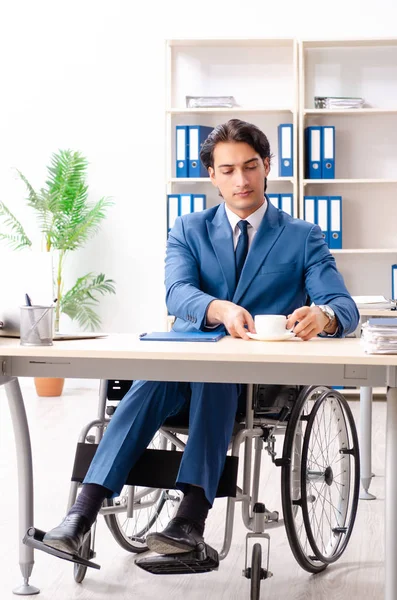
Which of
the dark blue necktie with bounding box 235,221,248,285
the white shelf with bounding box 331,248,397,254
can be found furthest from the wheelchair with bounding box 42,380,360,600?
the white shelf with bounding box 331,248,397,254

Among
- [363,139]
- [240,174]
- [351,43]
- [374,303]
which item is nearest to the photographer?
[240,174]

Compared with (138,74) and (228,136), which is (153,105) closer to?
(138,74)

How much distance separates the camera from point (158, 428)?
2.26 m

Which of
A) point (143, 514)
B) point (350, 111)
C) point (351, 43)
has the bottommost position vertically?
point (143, 514)

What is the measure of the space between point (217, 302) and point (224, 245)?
11.5 inches

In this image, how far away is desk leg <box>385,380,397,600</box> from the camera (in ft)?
6.15

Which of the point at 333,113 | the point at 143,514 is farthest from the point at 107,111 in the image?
the point at 143,514

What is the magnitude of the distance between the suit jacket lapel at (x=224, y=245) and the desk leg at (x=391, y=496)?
0.75 metres

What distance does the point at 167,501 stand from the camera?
9.22 ft

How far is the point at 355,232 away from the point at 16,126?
2.33 m

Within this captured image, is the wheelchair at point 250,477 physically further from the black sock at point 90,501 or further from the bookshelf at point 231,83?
the bookshelf at point 231,83

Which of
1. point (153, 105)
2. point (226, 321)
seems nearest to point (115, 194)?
point (153, 105)

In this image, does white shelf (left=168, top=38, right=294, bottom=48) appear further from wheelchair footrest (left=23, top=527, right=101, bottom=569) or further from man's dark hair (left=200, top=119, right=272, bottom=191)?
wheelchair footrest (left=23, top=527, right=101, bottom=569)

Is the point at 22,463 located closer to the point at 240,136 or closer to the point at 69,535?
the point at 69,535
